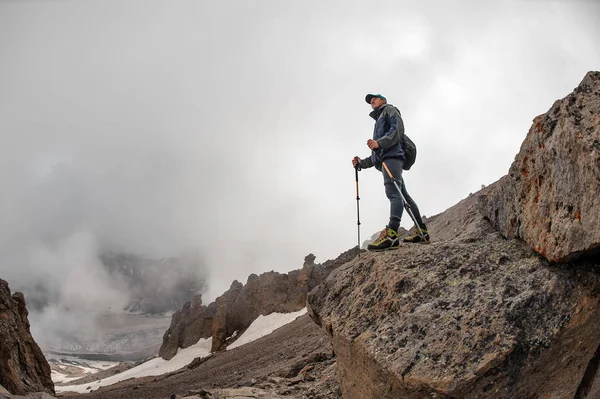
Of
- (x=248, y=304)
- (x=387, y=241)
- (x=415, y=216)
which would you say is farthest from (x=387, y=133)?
(x=248, y=304)

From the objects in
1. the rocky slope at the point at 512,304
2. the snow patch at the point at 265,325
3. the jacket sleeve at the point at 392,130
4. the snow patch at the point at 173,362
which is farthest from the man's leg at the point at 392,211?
the snow patch at the point at 173,362

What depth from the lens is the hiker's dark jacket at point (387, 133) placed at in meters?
8.42

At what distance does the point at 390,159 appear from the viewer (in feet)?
28.4

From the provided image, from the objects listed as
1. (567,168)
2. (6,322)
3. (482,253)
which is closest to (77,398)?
(6,322)

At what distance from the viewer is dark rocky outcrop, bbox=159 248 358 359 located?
55.7 meters

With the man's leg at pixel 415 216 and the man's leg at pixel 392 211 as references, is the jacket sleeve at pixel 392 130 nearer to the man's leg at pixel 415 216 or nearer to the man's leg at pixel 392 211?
the man's leg at pixel 392 211

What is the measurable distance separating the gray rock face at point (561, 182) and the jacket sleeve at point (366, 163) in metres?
2.89

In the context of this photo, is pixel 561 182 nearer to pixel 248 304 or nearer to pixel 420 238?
pixel 420 238

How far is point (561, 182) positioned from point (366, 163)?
4242 mm

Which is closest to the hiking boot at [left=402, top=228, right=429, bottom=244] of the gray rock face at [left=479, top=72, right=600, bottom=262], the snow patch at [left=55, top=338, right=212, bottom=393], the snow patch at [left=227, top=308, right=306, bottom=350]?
the gray rock face at [left=479, top=72, right=600, bottom=262]

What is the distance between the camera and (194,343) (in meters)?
61.7

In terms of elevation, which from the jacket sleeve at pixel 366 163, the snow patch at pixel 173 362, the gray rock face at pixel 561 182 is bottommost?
the snow patch at pixel 173 362

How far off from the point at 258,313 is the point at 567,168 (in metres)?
54.6

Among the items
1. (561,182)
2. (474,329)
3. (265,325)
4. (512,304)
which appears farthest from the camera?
(265,325)
